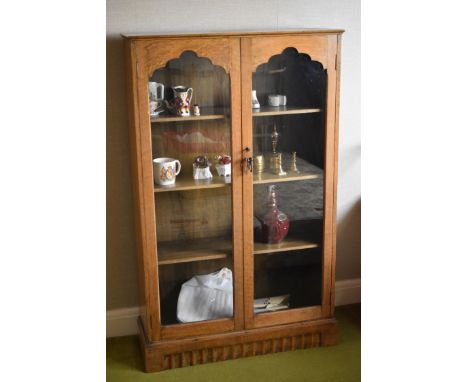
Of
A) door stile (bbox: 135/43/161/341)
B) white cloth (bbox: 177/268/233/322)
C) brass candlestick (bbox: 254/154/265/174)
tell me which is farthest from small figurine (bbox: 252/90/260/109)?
white cloth (bbox: 177/268/233/322)

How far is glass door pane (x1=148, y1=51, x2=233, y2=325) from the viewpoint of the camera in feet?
8.07

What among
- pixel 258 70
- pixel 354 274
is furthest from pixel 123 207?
pixel 354 274

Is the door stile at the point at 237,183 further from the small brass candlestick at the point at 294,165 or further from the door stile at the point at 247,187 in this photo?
the small brass candlestick at the point at 294,165

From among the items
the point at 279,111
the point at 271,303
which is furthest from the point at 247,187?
the point at 271,303

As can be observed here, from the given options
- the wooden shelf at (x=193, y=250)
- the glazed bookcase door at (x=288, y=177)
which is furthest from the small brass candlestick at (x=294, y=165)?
the wooden shelf at (x=193, y=250)

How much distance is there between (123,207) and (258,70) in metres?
0.93

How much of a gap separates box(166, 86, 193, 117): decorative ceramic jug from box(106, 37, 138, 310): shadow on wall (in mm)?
329

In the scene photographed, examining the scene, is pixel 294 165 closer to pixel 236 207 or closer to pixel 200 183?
pixel 236 207

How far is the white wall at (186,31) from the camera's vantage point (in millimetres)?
2611

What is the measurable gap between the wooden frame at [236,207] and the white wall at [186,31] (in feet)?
0.51

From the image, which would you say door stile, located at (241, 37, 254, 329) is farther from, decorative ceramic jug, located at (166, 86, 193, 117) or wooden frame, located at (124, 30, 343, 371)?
decorative ceramic jug, located at (166, 86, 193, 117)

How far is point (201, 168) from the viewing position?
259 centimetres

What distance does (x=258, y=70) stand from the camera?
2496 millimetres

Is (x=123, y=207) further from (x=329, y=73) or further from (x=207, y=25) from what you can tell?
(x=329, y=73)
